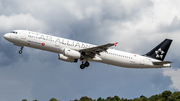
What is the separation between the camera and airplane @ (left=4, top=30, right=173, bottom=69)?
4828cm

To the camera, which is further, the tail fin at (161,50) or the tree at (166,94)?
the tree at (166,94)

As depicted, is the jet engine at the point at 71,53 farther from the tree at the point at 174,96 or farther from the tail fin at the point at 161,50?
the tree at the point at 174,96

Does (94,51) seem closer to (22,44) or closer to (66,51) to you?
(66,51)

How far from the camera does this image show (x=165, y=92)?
100 meters

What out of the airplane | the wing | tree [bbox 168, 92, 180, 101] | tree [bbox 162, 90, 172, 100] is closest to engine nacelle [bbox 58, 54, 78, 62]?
the airplane

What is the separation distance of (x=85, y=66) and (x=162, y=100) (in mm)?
55915

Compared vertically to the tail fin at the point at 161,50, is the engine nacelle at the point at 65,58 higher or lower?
lower

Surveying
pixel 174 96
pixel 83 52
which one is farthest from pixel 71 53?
pixel 174 96

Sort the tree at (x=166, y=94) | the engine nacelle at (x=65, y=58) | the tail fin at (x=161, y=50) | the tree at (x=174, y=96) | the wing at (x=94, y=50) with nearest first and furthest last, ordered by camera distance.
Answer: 1. the wing at (x=94, y=50)
2. the engine nacelle at (x=65, y=58)
3. the tail fin at (x=161, y=50)
4. the tree at (x=174, y=96)
5. the tree at (x=166, y=94)

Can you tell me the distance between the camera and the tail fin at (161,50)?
182 feet

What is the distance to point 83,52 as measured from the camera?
164ft

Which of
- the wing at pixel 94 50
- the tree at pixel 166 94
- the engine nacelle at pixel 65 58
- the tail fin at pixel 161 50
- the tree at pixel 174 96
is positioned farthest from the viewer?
the tree at pixel 166 94

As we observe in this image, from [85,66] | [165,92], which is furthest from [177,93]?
[85,66]

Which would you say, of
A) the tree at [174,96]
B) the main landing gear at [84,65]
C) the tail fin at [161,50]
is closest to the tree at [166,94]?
the tree at [174,96]
